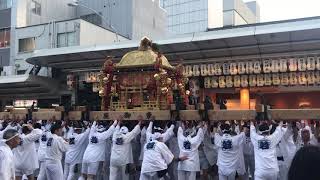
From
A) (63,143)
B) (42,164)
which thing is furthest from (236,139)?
(42,164)

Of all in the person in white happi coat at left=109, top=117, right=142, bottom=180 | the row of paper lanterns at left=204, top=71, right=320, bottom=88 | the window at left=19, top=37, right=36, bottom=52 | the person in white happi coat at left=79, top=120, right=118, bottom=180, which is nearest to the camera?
the person in white happi coat at left=109, top=117, right=142, bottom=180

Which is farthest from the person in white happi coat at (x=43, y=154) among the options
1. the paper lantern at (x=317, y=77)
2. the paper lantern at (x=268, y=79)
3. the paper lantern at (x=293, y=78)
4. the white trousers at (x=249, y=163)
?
the paper lantern at (x=317, y=77)

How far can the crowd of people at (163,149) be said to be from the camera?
8.12 metres

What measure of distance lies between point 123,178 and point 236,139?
2.85m

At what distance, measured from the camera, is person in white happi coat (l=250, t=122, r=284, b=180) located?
7.65 metres

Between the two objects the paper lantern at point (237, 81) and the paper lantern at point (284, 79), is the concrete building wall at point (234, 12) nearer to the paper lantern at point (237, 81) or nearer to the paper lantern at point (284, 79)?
the paper lantern at point (237, 81)

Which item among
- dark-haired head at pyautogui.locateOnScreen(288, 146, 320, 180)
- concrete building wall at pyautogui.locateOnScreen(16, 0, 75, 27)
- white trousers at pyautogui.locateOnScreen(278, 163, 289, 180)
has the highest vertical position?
concrete building wall at pyautogui.locateOnScreen(16, 0, 75, 27)

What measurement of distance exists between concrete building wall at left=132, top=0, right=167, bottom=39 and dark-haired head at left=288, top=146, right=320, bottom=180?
87.1 feet

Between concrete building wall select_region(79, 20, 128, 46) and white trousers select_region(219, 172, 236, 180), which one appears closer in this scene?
white trousers select_region(219, 172, 236, 180)

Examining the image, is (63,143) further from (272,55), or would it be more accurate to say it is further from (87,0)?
(87,0)

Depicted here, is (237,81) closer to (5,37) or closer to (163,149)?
(163,149)

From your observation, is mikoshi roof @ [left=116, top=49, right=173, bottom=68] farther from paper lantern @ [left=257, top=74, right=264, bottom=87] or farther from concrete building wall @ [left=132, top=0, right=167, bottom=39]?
concrete building wall @ [left=132, top=0, right=167, bottom=39]

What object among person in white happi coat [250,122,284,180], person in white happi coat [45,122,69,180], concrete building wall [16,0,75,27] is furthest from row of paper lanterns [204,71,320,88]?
concrete building wall [16,0,75,27]

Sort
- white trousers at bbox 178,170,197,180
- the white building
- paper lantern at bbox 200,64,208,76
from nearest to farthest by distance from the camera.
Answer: white trousers at bbox 178,170,197,180 < paper lantern at bbox 200,64,208,76 < the white building
